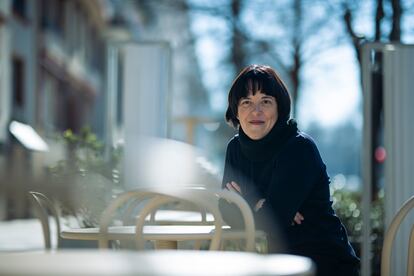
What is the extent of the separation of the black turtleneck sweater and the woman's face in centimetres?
3

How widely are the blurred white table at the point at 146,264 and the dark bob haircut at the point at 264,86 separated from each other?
1.53m

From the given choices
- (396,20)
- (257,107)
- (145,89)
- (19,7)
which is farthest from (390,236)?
(19,7)

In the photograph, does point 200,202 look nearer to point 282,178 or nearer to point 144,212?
point 144,212

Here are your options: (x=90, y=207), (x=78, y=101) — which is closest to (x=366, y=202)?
(x=90, y=207)

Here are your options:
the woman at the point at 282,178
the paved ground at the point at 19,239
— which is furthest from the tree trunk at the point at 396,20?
the woman at the point at 282,178

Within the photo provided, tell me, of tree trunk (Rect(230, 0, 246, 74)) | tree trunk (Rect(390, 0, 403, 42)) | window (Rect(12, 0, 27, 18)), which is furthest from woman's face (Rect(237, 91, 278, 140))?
window (Rect(12, 0, 27, 18))

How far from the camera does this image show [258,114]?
3602 millimetres

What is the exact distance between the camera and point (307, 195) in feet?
11.2

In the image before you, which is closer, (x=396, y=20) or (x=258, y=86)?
(x=258, y=86)

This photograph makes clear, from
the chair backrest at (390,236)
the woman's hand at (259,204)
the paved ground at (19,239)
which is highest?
the woman's hand at (259,204)

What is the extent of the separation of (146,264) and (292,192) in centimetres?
154

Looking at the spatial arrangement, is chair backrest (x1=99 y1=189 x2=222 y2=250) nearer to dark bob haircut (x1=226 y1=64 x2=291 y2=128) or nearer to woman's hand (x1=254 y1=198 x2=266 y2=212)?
woman's hand (x1=254 y1=198 x2=266 y2=212)

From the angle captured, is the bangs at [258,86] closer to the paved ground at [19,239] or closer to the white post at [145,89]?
the white post at [145,89]

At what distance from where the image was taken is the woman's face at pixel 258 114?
360cm
